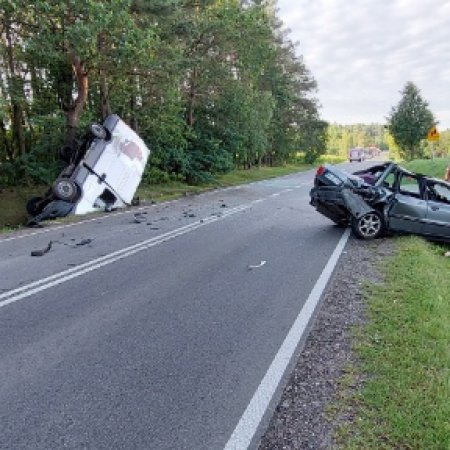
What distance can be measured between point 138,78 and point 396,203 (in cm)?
1330

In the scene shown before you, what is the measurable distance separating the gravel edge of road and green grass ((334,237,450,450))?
11 cm

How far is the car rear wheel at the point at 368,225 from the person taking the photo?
950 cm

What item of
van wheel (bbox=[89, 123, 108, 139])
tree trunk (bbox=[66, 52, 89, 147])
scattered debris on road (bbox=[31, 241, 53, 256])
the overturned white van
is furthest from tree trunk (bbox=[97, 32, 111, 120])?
scattered debris on road (bbox=[31, 241, 53, 256])

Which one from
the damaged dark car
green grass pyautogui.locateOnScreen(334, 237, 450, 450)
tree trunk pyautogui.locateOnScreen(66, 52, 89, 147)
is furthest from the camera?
tree trunk pyautogui.locateOnScreen(66, 52, 89, 147)

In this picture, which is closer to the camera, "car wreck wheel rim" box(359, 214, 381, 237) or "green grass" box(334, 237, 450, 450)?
"green grass" box(334, 237, 450, 450)

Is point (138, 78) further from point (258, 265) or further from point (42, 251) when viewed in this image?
point (258, 265)

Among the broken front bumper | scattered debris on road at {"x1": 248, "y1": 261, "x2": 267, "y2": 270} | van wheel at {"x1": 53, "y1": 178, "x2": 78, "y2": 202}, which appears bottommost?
scattered debris on road at {"x1": 248, "y1": 261, "x2": 267, "y2": 270}

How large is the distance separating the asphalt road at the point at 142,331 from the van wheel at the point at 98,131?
4.21 meters

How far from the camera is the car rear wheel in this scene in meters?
9.50

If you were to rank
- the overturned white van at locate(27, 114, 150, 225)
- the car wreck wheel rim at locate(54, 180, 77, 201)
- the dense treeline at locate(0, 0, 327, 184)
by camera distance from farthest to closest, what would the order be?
the dense treeline at locate(0, 0, 327, 184) < the overturned white van at locate(27, 114, 150, 225) < the car wreck wheel rim at locate(54, 180, 77, 201)

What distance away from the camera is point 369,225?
955cm

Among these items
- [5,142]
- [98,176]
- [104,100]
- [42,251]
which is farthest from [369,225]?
[5,142]

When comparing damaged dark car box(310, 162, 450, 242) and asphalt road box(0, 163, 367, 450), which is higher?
damaged dark car box(310, 162, 450, 242)

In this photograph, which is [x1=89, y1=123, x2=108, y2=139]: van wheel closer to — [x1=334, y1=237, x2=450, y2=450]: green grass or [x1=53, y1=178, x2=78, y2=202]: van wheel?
[x1=53, y1=178, x2=78, y2=202]: van wheel
